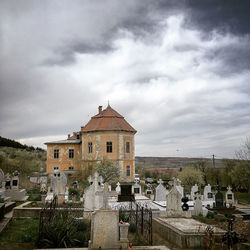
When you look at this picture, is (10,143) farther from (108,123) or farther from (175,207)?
(175,207)

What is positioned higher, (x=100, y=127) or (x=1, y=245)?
(x=100, y=127)

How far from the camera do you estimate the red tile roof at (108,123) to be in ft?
124

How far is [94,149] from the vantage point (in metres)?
37.3

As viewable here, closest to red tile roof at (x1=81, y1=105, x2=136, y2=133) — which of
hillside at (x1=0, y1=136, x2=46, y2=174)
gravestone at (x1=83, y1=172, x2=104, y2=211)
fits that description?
hillside at (x1=0, y1=136, x2=46, y2=174)

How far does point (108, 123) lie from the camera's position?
126ft

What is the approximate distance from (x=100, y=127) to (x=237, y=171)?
773 inches

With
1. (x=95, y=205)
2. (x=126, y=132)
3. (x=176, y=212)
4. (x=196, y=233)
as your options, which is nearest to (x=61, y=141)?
(x=126, y=132)

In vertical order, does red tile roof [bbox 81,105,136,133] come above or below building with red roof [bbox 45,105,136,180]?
above

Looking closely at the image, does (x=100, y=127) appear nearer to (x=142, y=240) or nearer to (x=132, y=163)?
(x=132, y=163)

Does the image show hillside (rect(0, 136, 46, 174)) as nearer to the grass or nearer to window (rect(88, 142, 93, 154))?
window (rect(88, 142, 93, 154))

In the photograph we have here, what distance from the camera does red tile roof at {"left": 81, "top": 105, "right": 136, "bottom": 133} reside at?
37.8 metres

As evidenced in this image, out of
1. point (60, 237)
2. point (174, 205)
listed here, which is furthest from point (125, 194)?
point (60, 237)

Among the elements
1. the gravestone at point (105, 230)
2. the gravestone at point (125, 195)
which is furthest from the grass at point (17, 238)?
the gravestone at point (125, 195)

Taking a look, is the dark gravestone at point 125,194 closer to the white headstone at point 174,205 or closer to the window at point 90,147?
the white headstone at point 174,205
